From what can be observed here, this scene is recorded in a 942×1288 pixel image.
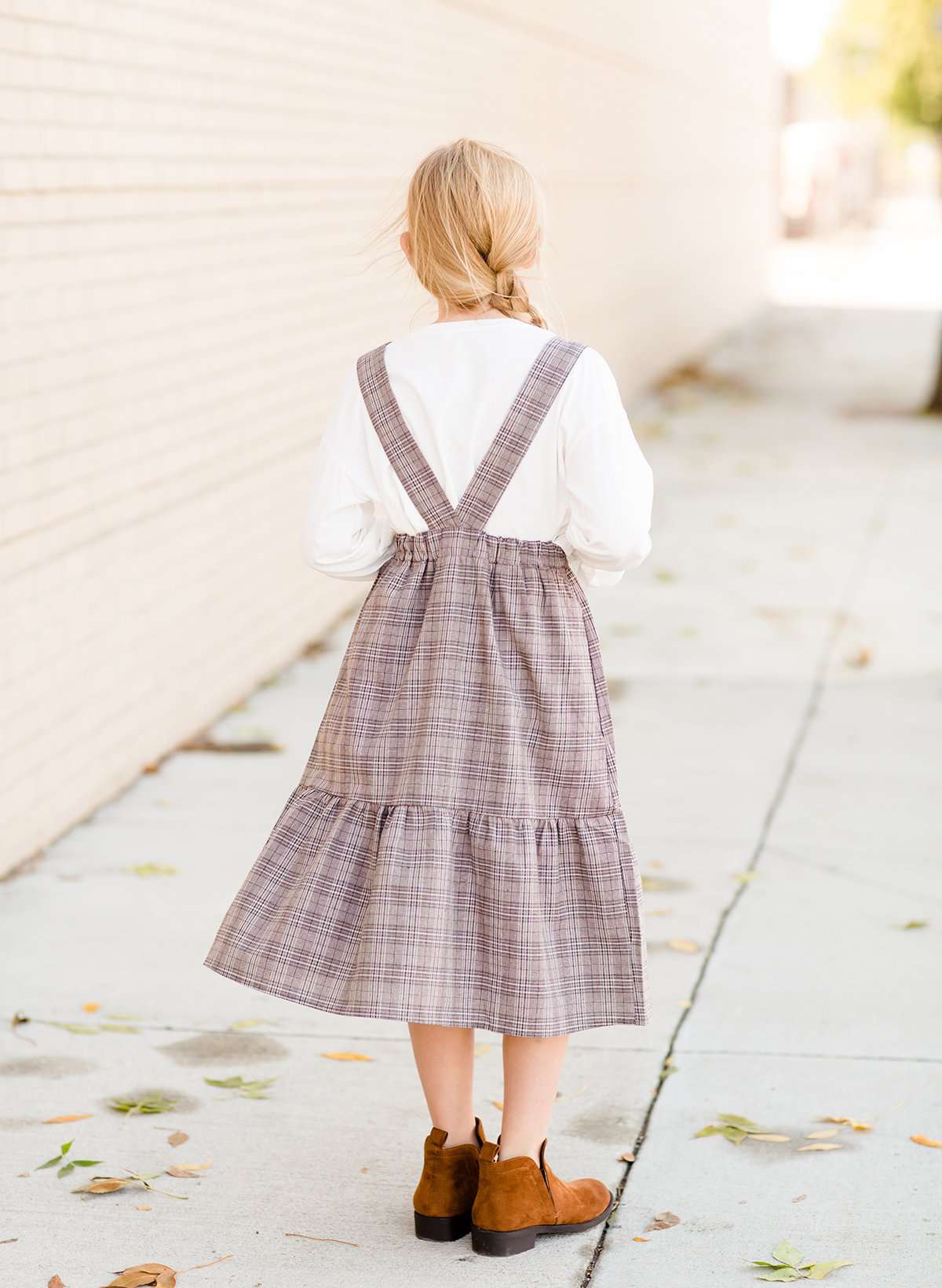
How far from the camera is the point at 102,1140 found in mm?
3414

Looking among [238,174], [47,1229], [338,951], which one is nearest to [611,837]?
[338,951]

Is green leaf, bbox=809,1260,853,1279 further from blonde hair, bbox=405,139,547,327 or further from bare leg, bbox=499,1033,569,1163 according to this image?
blonde hair, bbox=405,139,547,327

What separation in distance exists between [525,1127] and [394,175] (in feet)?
21.2

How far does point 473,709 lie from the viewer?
284cm

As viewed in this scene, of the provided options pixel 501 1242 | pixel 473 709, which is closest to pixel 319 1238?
pixel 501 1242

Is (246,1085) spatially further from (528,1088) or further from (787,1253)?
(787,1253)

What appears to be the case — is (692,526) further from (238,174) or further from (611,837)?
(611,837)

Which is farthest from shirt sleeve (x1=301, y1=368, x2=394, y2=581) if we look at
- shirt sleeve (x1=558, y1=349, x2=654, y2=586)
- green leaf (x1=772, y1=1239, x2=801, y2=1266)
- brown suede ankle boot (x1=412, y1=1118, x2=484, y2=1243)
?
green leaf (x1=772, y1=1239, x2=801, y2=1266)

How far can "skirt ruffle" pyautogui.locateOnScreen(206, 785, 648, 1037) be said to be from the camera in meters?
2.79

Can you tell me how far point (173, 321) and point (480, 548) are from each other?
130 inches

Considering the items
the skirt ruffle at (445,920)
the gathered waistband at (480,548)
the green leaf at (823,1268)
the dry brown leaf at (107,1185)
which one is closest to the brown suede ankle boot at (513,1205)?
the skirt ruffle at (445,920)

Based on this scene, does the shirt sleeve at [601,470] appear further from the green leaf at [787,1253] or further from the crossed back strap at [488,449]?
the green leaf at [787,1253]

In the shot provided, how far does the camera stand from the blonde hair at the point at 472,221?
2.77m

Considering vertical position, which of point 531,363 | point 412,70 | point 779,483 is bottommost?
point 779,483
